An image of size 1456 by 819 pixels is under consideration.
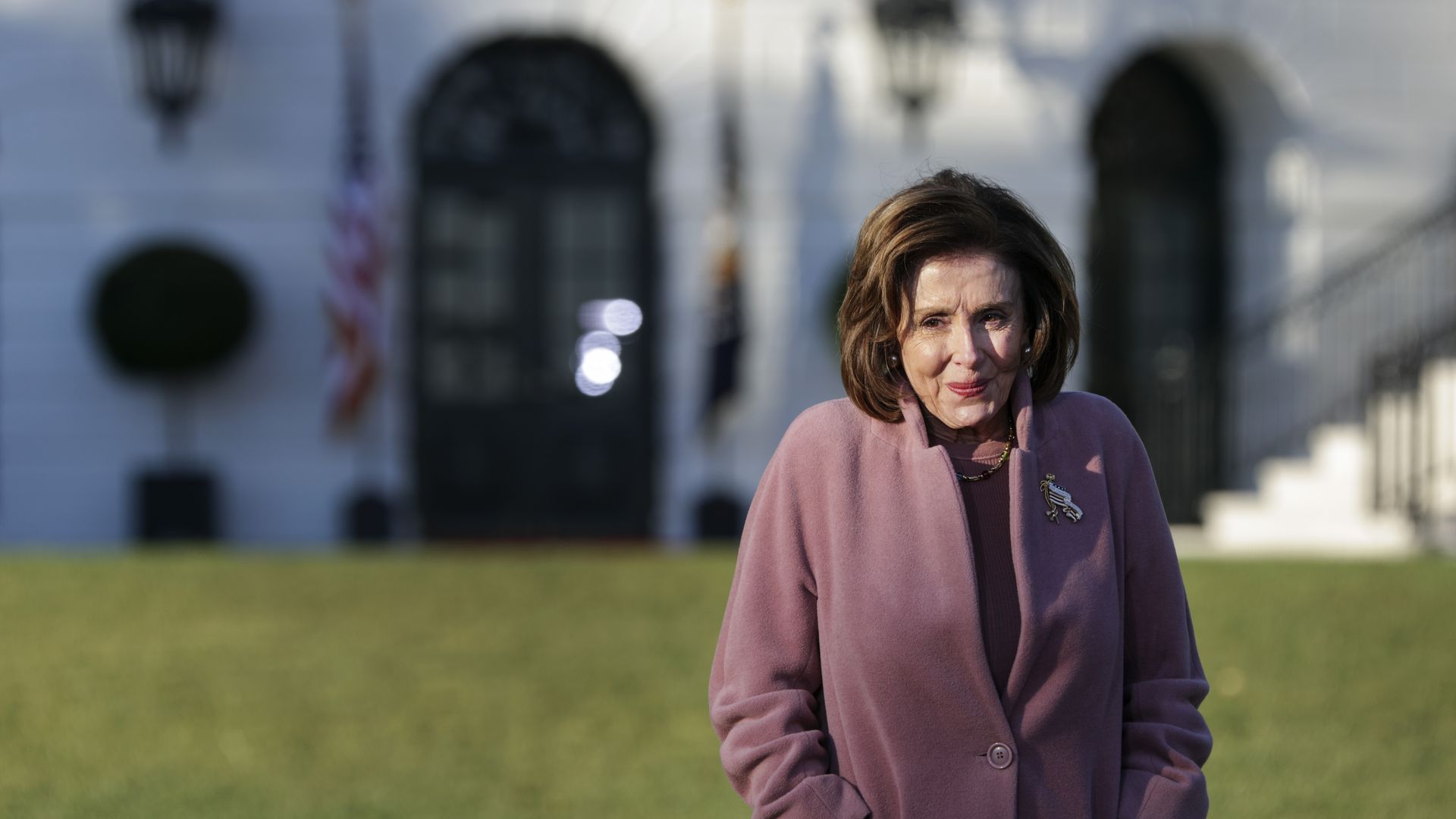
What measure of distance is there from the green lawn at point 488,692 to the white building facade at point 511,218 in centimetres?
399

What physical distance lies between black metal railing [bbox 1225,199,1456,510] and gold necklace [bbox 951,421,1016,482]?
1104 cm

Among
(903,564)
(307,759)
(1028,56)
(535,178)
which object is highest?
(1028,56)

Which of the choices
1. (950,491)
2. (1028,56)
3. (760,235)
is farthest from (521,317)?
(950,491)

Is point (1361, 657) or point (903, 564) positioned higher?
point (903, 564)

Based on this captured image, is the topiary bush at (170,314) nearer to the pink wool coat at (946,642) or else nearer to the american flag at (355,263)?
the american flag at (355,263)

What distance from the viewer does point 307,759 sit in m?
6.09

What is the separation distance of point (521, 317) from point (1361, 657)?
7.84 metres

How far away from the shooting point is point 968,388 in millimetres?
2199

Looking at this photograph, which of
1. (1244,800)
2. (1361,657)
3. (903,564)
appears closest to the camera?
(903,564)

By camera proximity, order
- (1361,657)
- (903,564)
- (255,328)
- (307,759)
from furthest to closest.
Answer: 1. (255,328)
2. (1361,657)
3. (307,759)
4. (903,564)

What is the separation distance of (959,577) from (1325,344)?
12.2 m

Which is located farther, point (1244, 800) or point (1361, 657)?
point (1361, 657)

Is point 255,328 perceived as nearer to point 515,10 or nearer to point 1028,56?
point 515,10

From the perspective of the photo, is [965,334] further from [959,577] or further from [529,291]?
[529,291]
